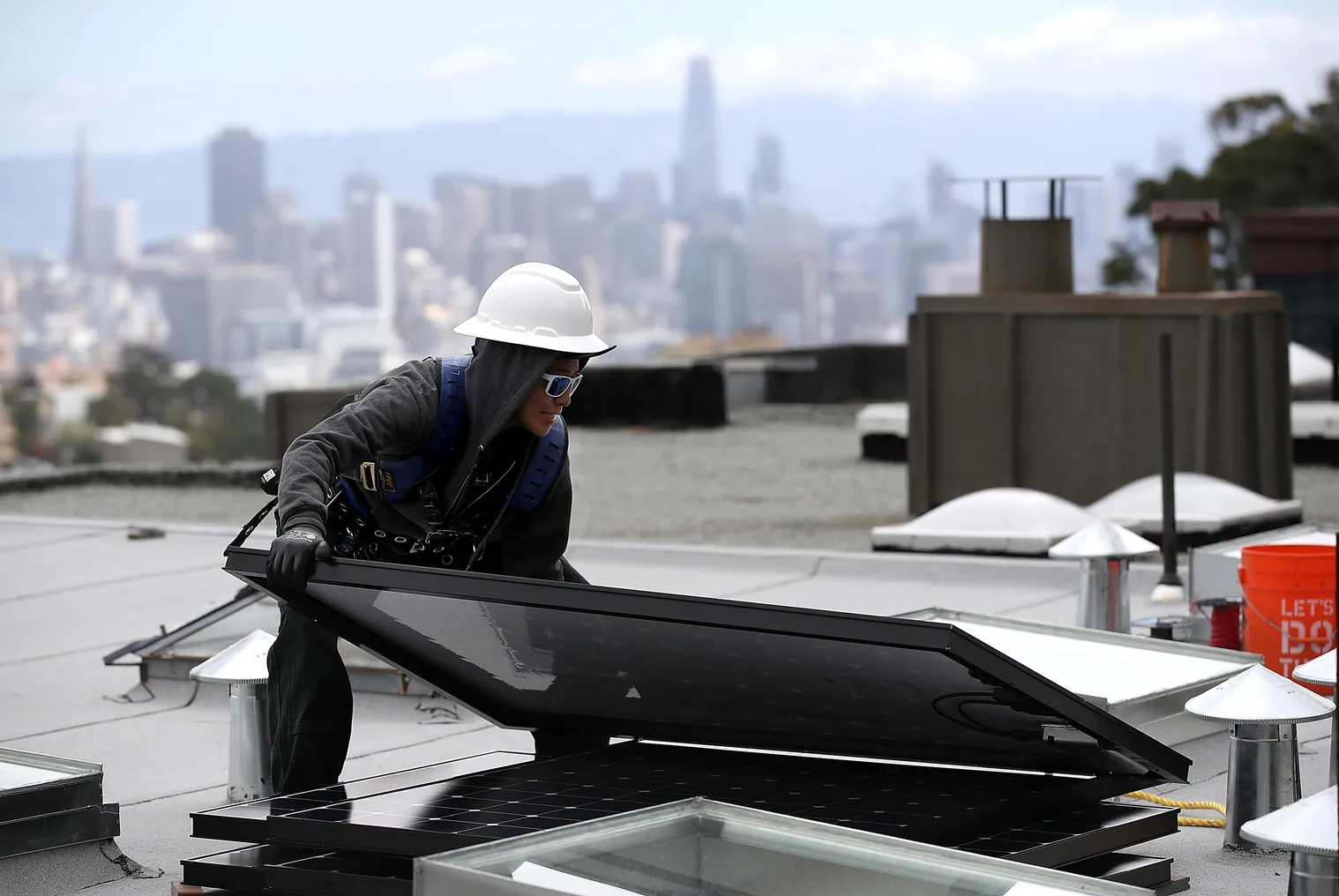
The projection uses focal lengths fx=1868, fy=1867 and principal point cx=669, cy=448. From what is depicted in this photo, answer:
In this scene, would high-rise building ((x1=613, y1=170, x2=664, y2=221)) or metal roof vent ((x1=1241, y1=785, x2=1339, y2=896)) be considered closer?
metal roof vent ((x1=1241, y1=785, x2=1339, y2=896))

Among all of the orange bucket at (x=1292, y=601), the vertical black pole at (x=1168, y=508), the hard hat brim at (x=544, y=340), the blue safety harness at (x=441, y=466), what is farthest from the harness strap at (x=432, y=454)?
the vertical black pole at (x=1168, y=508)

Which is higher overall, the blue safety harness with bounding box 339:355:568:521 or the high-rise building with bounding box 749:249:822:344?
the high-rise building with bounding box 749:249:822:344

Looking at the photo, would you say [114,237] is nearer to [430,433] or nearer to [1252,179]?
[1252,179]

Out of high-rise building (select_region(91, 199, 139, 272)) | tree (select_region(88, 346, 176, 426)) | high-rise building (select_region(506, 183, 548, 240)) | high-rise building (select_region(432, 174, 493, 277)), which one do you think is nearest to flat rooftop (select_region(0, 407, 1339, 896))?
tree (select_region(88, 346, 176, 426))

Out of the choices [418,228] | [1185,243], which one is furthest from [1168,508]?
[418,228]

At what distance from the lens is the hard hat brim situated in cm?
532

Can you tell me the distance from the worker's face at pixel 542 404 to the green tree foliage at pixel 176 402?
78826mm

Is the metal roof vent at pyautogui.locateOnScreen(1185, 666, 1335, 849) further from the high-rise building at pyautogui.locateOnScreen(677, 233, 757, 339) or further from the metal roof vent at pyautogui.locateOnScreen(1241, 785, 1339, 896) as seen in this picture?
the high-rise building at pyautogui.locateOnScreen(677, 233, 757, 339)

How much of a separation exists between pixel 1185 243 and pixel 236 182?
176178mm

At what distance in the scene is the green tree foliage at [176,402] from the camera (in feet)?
284

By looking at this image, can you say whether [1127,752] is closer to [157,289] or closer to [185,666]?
[185,666]

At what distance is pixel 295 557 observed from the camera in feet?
15.1

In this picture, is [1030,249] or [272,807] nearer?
[272,807]

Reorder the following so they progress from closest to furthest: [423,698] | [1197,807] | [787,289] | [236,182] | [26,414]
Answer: [1197,807], [423,698], [26,414], [787,289], [236,182]
